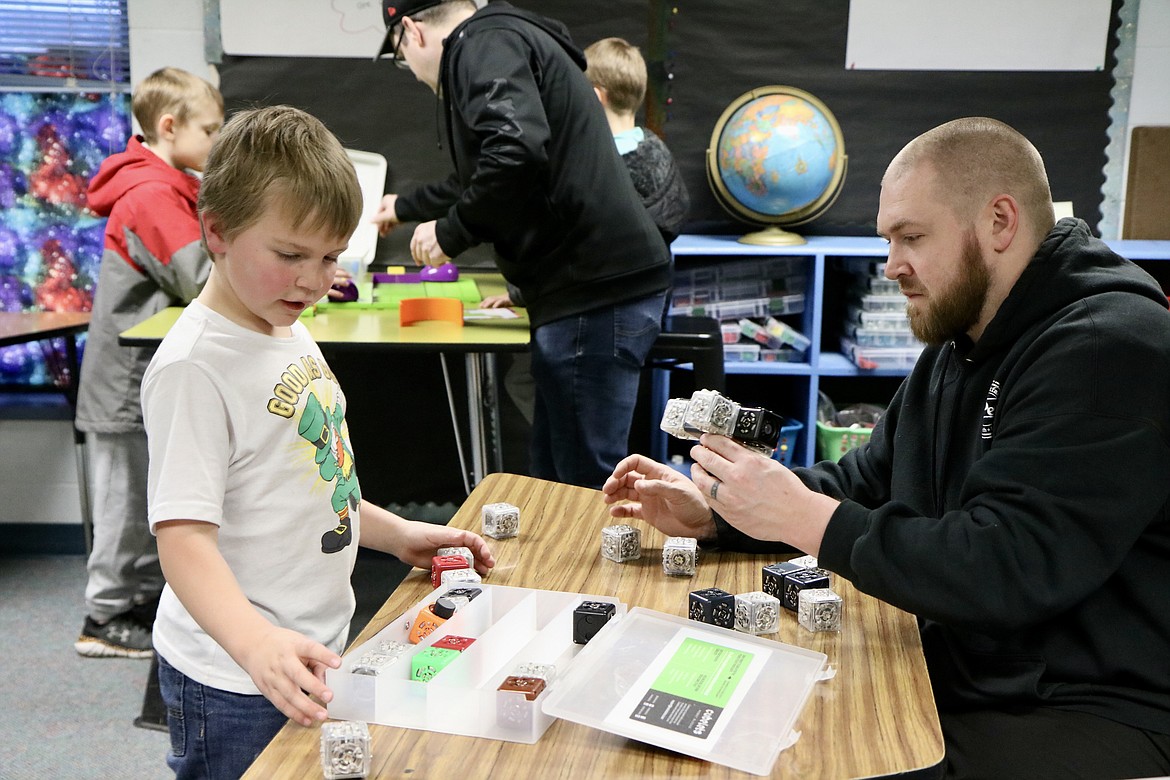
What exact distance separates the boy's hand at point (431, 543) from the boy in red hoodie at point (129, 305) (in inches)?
73.9

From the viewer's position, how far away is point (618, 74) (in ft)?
12.3

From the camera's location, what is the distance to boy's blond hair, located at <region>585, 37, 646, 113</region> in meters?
3.75

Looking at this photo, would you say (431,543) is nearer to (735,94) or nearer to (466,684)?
(466,684)

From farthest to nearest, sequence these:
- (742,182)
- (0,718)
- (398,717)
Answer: (742,182), (0,718), (398,717)

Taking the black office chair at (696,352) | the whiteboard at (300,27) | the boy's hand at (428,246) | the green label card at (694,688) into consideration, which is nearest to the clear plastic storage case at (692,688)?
the green label card at (694,688)

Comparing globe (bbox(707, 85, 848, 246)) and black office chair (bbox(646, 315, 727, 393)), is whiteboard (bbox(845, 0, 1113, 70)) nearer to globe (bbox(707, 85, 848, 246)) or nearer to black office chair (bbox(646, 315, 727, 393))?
globe (bbox(707, 85, 848, 246))

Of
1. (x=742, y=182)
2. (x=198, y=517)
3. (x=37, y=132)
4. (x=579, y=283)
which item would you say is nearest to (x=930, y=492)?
(x=198, y=517)

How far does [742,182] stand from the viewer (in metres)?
4.09

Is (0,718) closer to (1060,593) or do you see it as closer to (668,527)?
(668,527)

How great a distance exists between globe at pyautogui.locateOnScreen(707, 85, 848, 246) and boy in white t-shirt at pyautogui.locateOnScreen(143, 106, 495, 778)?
2.74 meters

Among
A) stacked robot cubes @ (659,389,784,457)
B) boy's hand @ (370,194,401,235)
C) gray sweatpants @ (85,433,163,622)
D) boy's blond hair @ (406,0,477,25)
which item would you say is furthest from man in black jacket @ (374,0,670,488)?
stacked robot cubes @ (659,389,784,457)

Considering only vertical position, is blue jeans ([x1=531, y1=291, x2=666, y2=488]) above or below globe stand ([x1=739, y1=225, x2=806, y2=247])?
below

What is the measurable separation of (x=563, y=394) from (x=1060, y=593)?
72.2 inches

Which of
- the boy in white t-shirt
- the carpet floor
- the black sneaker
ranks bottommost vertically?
the carpet floor
